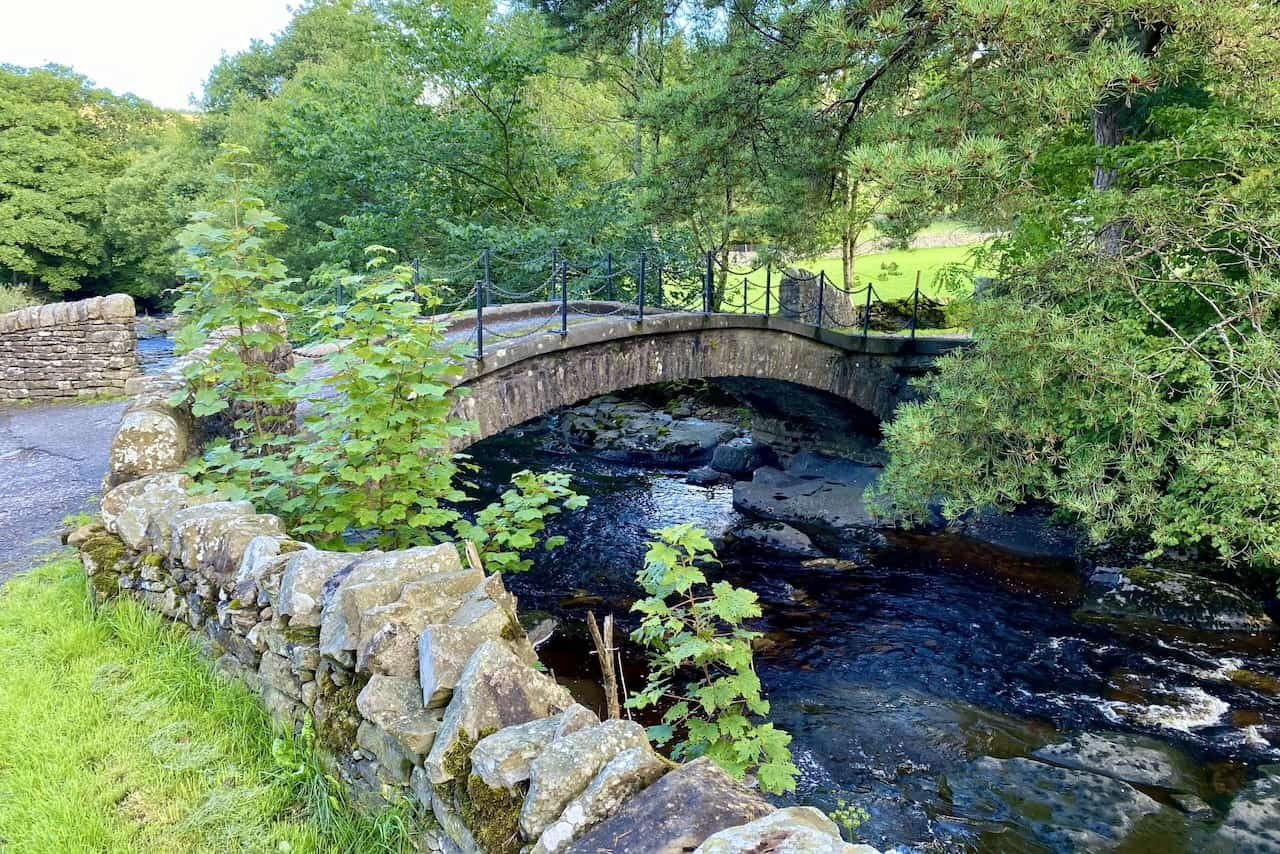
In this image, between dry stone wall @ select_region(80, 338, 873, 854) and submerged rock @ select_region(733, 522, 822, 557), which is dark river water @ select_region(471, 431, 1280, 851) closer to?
submerged rock @ select_region(733, 522, 822, 557)

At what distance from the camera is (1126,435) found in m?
5.98

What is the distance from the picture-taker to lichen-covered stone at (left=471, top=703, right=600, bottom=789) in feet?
6.43

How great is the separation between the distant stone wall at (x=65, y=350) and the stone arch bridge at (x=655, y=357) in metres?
6.54

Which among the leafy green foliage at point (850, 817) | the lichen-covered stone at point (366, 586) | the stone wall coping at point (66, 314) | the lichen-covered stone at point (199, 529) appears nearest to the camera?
the lichen-covered stone at point (366, 586)

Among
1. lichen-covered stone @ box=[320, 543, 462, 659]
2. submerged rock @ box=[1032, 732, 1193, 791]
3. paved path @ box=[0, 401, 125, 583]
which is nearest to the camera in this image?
lichen-covered stone @ box=[320, 543, 462, 659]

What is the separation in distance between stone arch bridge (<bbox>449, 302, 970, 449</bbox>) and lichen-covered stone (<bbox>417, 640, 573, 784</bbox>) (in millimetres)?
4155

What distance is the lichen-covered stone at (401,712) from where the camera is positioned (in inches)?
89.5

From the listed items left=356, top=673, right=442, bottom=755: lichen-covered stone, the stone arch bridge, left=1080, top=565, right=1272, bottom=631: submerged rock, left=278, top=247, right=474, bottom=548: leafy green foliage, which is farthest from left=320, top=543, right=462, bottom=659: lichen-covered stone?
left=1080, top=565, right=1272, bottom=631: submerged rock

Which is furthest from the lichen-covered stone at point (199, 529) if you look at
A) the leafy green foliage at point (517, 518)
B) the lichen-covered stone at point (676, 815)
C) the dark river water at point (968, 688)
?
the dark river water at point (968, 688)

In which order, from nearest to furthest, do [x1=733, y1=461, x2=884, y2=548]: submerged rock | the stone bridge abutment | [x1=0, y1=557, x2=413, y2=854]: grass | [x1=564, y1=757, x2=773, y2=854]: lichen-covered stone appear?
[x1=564, y1=757, x2=773, y2=854]: lichen-covered stone
[x1=0, y1=557, x2=413, y2=854]: grass
the stone bridge abutment
[x1=733, y1=461, x2=884, y2=548]: submerged rock

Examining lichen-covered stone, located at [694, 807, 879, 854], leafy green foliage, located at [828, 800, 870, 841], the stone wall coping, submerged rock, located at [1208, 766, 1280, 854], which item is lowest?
leafy green foliage, located at [828, 800, 870, 841]

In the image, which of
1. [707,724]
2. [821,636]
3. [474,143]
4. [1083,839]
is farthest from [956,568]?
[474,143]

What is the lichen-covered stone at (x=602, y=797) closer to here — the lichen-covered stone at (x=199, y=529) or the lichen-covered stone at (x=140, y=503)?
the lichen-covered stone at (x=199, y=529)

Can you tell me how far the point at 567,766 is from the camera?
1.84m
